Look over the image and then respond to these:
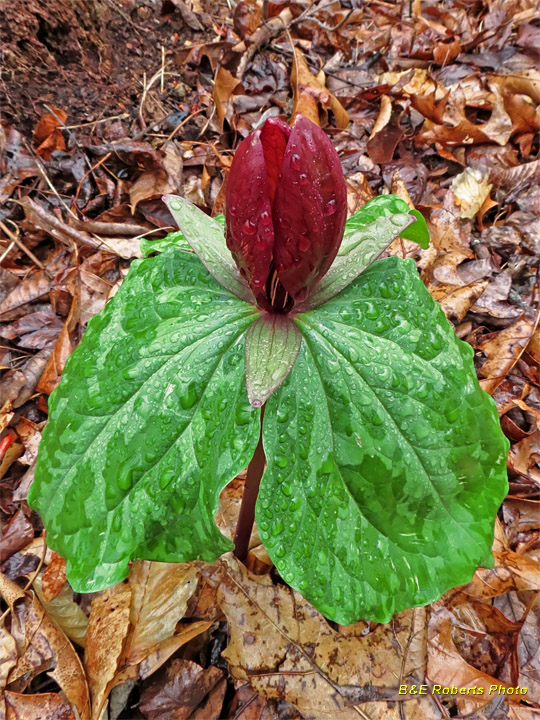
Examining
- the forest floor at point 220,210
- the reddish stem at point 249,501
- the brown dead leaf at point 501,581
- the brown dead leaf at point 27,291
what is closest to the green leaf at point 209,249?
the reddish stem at point 249,501

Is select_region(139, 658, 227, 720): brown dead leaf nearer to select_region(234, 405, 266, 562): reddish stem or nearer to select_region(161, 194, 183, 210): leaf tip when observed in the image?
select_region(234, 405, 266, 562): reddish stem

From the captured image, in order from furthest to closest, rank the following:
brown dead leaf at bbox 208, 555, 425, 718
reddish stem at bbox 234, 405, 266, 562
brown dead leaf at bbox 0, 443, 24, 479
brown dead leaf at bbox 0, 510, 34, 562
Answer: brown dead leaf at bbox 0, 443, 24, 479 < brown dead leaf at bbox 0, 510, 34, 562 < brown dead leaf at bbox 208, 555, 425, 718 < reddish stem at bbox 234, 405, 266, 562

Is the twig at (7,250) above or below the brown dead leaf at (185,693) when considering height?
above

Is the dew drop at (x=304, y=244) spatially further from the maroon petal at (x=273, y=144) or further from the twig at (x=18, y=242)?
the twig at (x=18, y=242)

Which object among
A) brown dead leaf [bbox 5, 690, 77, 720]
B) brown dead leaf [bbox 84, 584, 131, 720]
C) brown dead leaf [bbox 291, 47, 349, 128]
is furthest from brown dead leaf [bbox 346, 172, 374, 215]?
brown dead leaf [bbox 5, 690, 77, 720]

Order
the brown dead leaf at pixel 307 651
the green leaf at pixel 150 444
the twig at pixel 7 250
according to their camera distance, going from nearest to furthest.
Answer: the green leaf at pixel 150 444, the brown dead leaf at pixel 307 651, the twig at pixel 7 250

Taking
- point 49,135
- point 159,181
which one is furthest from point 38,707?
point 49,135

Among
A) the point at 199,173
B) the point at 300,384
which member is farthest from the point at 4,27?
the point at 300,384

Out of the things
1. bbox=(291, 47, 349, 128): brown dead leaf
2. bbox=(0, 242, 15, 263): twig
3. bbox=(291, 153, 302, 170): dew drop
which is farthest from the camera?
bbox=(291, 47, 349, 128): brown dead leaf
